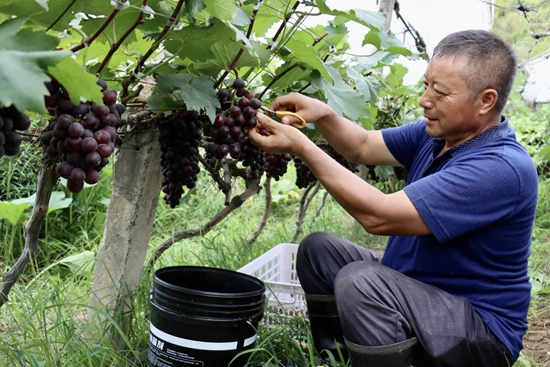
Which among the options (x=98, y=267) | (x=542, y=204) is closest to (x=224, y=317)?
(x=98, y=267)

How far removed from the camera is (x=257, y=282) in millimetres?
2232

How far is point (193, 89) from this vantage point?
158 centimetres

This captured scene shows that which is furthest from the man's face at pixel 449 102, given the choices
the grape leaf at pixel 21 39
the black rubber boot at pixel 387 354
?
the grape leaf at pixel 21 39

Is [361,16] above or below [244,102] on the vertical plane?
above

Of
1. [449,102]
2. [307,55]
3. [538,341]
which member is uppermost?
[307,55]

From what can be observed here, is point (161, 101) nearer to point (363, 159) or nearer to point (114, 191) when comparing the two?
point (114, 191)

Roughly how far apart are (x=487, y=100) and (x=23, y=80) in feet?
5.21

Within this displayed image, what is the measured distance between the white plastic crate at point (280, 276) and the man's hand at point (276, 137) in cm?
78

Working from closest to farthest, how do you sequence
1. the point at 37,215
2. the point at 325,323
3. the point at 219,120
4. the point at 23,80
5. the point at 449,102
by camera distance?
the point at 23,80 < the point at 219,120 < the point at 37,215 < the point at 449,102 < the point at 325,323

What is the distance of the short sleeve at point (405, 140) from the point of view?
98.7 inches

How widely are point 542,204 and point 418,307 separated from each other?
175 inches

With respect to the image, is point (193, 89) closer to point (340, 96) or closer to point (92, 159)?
point (92, 159)

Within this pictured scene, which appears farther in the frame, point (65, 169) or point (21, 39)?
point (65, 169)

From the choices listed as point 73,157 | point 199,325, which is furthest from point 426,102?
point 73,157
